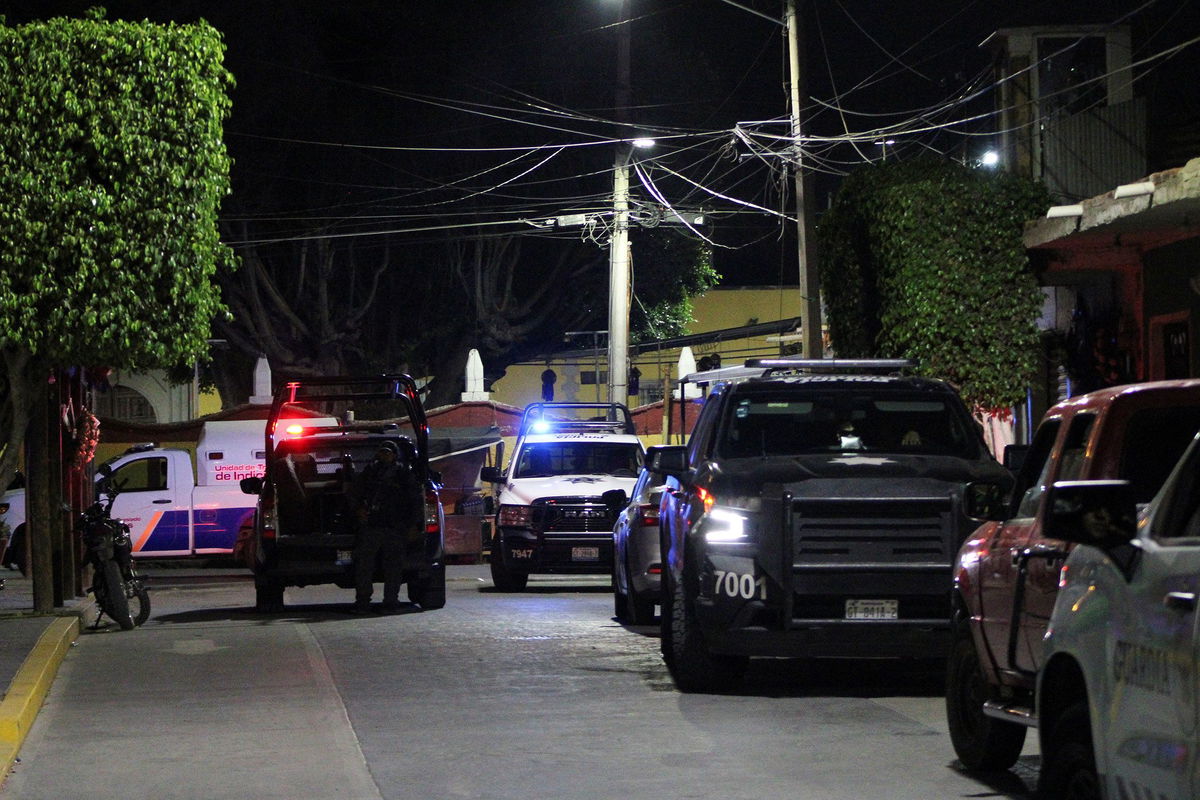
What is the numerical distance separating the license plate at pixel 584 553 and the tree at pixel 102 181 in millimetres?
6640

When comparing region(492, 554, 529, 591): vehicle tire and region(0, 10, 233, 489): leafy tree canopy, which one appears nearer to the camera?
region(0, 10, 233, 489): leafy tree canopy

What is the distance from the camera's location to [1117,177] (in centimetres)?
2216

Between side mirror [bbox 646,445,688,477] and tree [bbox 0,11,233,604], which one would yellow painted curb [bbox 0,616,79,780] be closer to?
tree [bbox 0,11,233,604]

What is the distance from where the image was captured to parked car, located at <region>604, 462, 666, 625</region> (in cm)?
1622

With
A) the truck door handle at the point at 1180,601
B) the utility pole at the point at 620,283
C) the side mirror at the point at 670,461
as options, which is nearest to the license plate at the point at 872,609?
the side mirror at the point at 670,461

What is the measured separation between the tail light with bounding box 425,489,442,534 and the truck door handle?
48.9 ft

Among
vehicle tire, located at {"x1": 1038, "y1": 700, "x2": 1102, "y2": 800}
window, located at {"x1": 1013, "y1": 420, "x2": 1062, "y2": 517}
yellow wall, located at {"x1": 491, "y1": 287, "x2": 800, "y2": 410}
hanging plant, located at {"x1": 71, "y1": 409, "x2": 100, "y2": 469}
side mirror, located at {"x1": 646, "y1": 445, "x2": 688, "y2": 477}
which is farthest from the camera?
yellow wall, located at {"x1": 491, "y1": 287, "x2": 800, "y2": 410}

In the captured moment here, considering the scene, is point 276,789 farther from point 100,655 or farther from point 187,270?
point 187,270

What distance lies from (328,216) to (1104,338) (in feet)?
78.7

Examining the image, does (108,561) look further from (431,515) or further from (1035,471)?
(1035,471)

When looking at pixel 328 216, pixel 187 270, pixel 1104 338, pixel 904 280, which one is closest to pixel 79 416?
pixel 187 270

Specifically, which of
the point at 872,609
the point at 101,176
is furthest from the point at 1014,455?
the point at 101,176

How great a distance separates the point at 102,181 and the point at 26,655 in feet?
15.2

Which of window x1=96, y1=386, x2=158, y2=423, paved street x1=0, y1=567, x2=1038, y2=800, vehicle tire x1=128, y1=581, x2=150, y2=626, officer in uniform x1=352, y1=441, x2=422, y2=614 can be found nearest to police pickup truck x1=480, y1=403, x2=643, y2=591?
officer in uniform x1=352, y1=441, x2=422, y2=614
